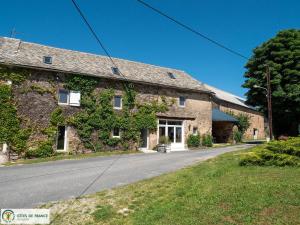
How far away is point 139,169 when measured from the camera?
13.9m

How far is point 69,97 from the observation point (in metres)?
21.4

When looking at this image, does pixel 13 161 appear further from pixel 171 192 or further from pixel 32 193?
pixel 171 192

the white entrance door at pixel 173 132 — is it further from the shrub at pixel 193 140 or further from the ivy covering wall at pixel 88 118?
the ivy covering wall at pixel 88 118

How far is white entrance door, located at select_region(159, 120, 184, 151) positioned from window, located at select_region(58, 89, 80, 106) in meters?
7.92

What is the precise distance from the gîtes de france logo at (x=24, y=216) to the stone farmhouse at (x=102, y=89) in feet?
45.1

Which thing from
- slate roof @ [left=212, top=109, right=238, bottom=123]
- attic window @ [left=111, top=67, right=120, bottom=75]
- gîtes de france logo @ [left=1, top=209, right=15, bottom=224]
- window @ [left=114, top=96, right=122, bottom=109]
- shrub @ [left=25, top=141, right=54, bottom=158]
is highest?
attic window @ [left=111, top=67, right=120, bottom=75]

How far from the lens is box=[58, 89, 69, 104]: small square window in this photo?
2107 centimetres

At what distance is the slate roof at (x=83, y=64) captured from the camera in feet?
67.4

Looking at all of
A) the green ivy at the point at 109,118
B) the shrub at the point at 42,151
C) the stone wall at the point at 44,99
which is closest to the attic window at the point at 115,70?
the stone wall at the point at 44,99

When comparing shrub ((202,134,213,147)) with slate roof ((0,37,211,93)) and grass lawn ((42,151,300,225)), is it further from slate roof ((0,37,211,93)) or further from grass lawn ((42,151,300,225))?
grass lawn ((42,151,300,225))

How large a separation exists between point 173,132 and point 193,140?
2.26 meters

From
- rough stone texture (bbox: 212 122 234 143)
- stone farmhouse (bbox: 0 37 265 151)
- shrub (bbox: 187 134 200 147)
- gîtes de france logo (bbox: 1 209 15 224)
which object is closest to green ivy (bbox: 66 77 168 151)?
stone farmhouse (bbox: 0 37 265 151)

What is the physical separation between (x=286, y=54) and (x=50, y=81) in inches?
891

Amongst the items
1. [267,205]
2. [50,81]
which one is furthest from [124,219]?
[50,81]
